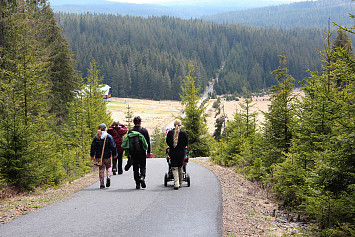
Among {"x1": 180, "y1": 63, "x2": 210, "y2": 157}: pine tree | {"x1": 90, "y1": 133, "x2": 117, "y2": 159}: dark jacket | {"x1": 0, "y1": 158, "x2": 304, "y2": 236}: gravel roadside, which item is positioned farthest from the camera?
{"x1": 180, "y1": 63, "x2": 210, "y2": 157}: pine tree

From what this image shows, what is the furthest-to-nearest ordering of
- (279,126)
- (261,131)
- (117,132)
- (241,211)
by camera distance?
(261,131)
(279,126)
(117,132)
(241,211)

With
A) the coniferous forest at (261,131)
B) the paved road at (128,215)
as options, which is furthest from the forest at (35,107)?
the paved road at (128,215)

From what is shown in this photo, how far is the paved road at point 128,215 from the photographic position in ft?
21.0

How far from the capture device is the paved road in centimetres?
639

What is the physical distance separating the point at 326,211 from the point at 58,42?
102 feet

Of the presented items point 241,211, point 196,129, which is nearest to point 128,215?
point 241,211

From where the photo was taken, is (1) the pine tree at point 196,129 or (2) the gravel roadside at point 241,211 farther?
(1) the pine tree at point 196,129

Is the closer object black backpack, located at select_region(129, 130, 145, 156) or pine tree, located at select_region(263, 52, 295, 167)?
black backpack, located at select_region(129, 130, 145, 156)

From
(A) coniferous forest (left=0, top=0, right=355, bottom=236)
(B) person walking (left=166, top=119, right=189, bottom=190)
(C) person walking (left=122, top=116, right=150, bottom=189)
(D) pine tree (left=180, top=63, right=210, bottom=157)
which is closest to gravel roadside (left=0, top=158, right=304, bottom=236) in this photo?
(A) coniferous forest (left=0, top=0, right=355, bottom=236)

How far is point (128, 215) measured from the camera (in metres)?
7.54

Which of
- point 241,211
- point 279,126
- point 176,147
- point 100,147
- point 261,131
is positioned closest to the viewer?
point 241,211

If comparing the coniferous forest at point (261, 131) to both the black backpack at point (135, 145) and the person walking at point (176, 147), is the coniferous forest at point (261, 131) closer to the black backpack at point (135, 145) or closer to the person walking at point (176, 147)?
the person walking at point (176, 147)

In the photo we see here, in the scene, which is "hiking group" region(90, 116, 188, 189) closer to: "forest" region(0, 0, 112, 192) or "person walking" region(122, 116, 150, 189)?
"person walking" region(122, 116, 150, 189)

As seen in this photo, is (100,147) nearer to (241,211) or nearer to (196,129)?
(241,211)
